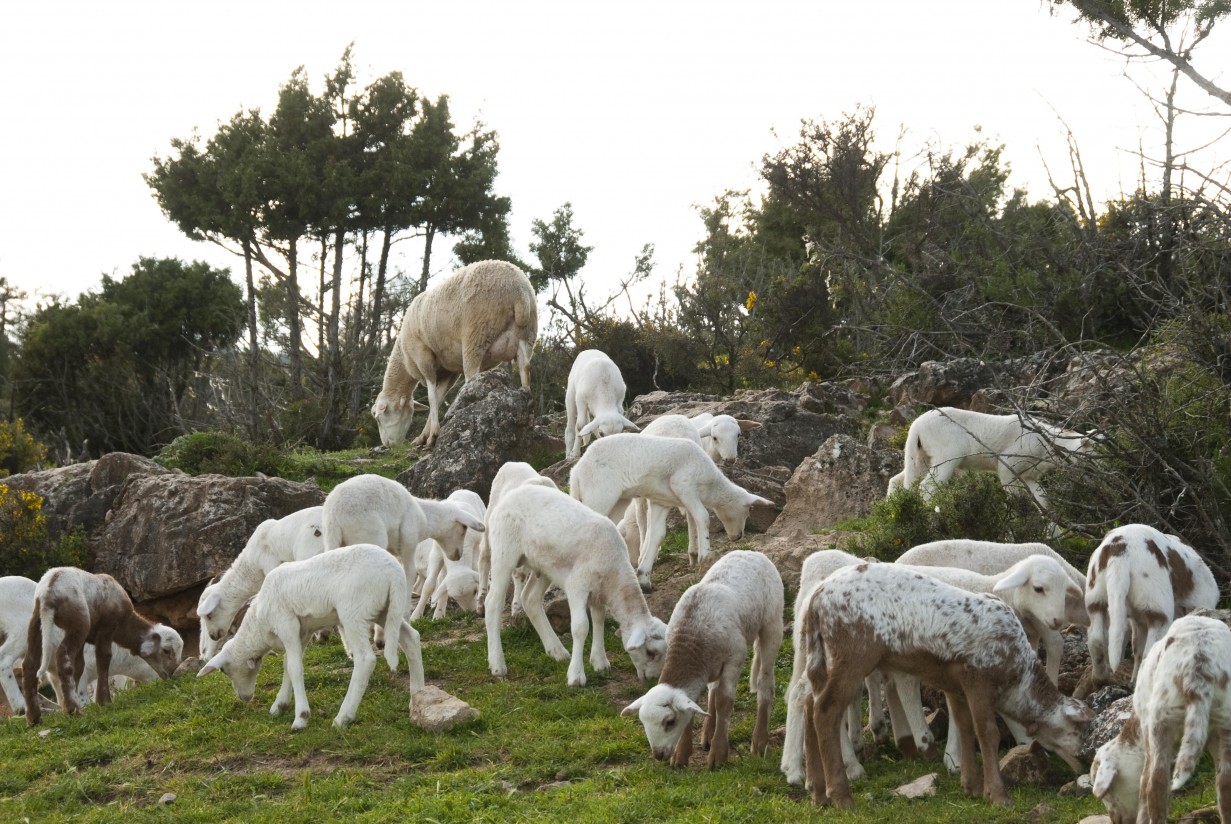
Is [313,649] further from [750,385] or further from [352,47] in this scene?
[352,47]

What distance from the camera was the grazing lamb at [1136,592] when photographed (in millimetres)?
8438

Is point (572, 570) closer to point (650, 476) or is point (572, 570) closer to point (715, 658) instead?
point (650, 476)

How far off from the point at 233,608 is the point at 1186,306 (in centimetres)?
928

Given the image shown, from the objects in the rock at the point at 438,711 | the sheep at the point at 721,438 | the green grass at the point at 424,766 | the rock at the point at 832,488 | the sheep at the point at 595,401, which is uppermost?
the sheep at the point at 595,401

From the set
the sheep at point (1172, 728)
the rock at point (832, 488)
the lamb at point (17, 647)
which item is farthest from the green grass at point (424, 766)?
the rock at point (832, 488)

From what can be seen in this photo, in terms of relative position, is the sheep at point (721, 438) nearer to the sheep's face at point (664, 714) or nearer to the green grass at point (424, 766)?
the green grass at point (424, 766)

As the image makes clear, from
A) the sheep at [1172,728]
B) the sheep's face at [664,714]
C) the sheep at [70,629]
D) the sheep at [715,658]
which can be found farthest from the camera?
the sheep at [70,629]

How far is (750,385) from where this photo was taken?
1010 inches

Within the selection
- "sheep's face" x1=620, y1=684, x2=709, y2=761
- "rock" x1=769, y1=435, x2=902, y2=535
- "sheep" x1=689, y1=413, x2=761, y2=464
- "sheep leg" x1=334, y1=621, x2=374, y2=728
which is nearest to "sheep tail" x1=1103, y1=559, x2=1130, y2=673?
"sheep's face" x1=620, y1=684, x2=709, y2=761

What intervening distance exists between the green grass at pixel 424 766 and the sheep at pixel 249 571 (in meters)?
1.37

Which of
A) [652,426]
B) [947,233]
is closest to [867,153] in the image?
[947,233]

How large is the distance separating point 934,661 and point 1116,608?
1.72 meters

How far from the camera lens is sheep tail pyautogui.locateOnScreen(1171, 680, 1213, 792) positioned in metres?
6.02

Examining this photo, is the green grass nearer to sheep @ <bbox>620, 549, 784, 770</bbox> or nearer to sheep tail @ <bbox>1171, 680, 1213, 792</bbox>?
sheep @ <bbox>620, 549, 784, 770</bbox>
